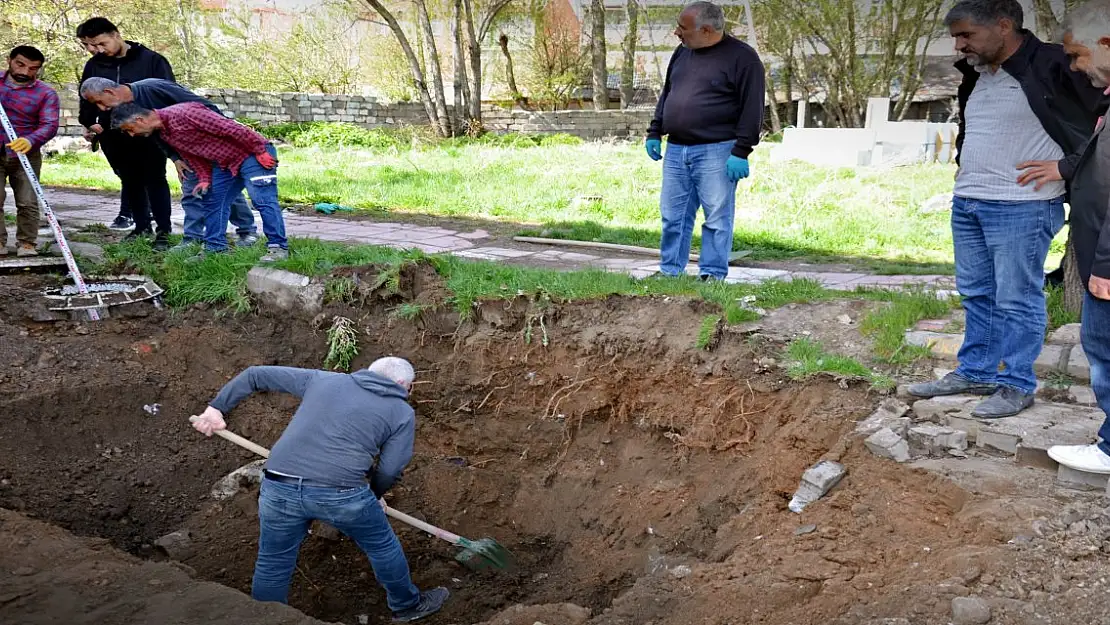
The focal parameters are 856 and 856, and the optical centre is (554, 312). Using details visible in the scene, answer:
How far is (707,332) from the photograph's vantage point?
4746 mm

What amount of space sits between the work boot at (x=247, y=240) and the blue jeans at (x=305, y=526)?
3.59m

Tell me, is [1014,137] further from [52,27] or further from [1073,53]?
[52,27]

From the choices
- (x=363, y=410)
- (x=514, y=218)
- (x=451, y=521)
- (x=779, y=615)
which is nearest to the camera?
(x=779, y=615)

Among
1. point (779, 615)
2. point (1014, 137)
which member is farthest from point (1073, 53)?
point (779, 615)

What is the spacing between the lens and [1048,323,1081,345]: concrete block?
4.31m

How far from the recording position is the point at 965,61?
12.5ft

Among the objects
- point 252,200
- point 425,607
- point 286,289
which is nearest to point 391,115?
point 252,200

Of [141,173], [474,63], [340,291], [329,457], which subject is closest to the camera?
[329,457]

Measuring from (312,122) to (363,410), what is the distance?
14400 millimetres

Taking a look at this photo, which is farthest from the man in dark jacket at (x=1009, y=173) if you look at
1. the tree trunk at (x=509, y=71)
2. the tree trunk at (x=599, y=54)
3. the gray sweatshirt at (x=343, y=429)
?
the tree trunk at (x=509, y=71)

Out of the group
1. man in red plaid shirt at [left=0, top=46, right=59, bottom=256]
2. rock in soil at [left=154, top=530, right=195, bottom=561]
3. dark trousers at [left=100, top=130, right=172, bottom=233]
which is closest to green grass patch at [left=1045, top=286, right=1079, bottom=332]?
rock in soil at [left=154, top=530, right=195, bottom=561]

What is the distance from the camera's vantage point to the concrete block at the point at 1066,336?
4312mm

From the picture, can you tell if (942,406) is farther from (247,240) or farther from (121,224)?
(121,224)

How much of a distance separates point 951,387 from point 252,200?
4.70 meters
